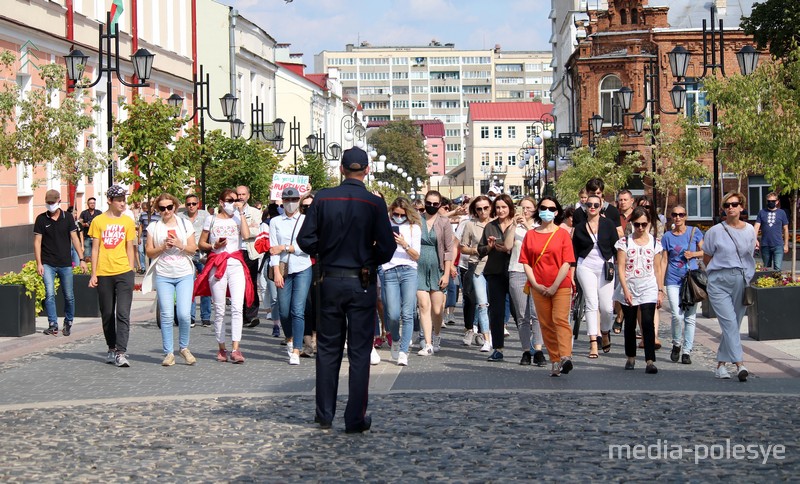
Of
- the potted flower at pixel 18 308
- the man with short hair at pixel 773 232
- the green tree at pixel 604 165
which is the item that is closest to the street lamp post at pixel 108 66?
the potted flower at pixel 18 308

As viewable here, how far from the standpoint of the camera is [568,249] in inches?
481

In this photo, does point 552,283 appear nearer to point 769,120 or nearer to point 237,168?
point 769,120

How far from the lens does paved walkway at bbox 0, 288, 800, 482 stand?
7.44 meters

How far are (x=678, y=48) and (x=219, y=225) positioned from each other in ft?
64.3

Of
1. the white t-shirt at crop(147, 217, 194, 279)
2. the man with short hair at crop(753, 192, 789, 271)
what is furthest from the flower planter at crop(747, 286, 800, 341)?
the man with short hair at crop(753, 192, 789, 271)

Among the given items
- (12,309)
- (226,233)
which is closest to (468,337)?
(226,233)

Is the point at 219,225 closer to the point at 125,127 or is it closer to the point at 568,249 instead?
the point at 568,249

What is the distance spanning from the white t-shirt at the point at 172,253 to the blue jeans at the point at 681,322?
5.11 m

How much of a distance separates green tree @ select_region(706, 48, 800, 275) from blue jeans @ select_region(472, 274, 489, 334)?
5.74m

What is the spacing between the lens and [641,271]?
12.8 m

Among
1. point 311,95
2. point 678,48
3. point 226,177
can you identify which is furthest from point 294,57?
point 678,48

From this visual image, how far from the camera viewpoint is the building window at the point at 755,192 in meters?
57.4

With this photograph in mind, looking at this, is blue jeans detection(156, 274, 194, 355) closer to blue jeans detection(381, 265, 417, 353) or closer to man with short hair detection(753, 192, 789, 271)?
blue jeans detection(381, 265, 417, 353)

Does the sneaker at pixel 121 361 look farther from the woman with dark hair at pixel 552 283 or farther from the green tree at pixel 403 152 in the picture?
the green tree at pixel 403 152
